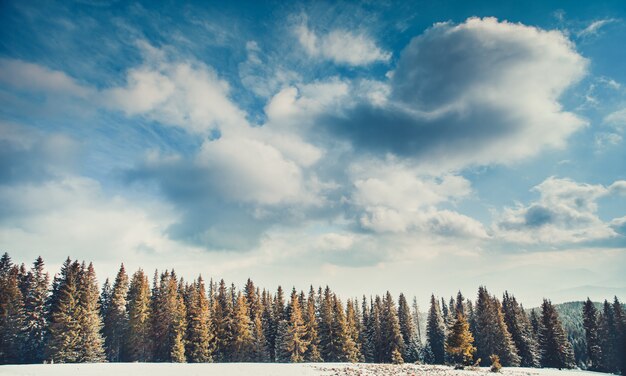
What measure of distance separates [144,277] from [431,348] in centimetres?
7805

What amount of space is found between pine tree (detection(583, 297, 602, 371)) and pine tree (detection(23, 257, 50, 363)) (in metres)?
107

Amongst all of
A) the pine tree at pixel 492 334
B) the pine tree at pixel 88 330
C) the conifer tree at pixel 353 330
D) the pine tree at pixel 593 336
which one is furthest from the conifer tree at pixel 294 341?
the pine tree at pixel 593 336

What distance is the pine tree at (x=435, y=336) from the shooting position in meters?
97.6

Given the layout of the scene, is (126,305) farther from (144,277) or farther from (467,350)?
(467,350)

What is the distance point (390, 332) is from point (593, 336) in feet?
148

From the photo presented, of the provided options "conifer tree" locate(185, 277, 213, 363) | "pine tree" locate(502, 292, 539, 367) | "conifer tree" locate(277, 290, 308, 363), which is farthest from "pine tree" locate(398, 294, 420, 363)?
"conifer tree" locate(185, 277, 213, 363)

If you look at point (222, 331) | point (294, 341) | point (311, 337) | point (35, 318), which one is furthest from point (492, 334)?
point (35, 318)

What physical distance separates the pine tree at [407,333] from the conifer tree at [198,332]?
4576 cm

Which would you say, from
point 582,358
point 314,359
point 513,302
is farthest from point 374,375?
point 582,358

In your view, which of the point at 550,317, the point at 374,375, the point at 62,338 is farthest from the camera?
the point at 550,317

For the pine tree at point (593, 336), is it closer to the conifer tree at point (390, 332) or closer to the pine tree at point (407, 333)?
the pine tree at point (407, 333)

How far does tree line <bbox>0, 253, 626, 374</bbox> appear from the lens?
177 ft

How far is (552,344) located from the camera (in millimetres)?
73688

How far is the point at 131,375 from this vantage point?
99.8ft
